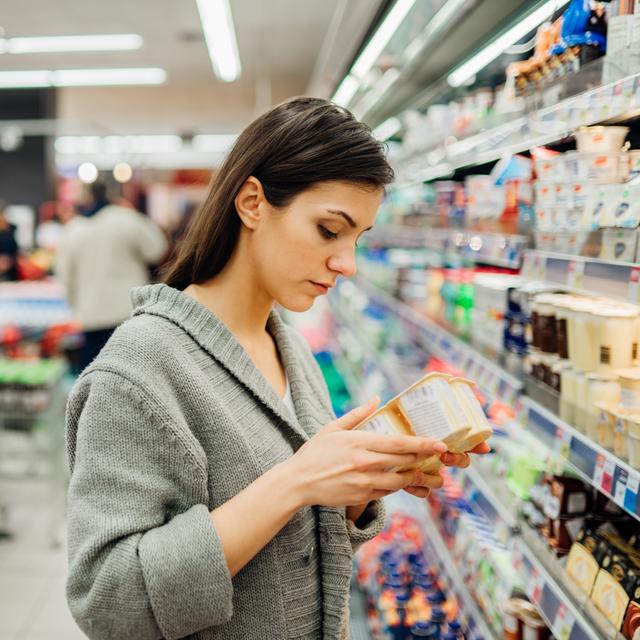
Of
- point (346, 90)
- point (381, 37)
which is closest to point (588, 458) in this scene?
point (381, 37)

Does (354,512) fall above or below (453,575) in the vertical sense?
above

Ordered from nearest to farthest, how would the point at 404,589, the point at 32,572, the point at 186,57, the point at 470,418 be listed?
the point at 470,418, the point at 404,589, the point at 32,572, the point at 186,57

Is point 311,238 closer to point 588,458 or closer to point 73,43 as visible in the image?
point 588,458

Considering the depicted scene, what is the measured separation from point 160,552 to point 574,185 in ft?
3.74

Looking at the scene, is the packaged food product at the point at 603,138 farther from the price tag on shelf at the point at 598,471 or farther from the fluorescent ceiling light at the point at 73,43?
the fluorescent ceiling light at the point at 73,43

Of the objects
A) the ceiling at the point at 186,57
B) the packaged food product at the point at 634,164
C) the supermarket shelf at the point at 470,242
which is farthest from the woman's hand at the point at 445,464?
the ceiling at the point at 186,57

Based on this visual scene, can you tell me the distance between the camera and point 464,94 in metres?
2.95

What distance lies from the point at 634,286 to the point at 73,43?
870 centimetres

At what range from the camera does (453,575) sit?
2330 millimetres

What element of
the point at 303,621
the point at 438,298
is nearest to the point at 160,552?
the point at 303,621

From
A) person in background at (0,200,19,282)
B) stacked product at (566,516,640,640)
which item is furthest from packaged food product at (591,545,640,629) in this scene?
person in background at (0,200,19,282)

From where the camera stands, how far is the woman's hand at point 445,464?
1249 mm

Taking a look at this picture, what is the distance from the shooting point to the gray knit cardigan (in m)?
1.07

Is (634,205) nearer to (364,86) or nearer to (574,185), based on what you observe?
(574,185)
